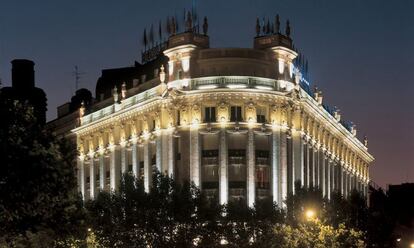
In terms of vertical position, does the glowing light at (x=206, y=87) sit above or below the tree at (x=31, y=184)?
above

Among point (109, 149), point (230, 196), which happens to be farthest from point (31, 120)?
point (109, 149)

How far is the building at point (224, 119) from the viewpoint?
365ft

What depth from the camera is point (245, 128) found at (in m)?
112

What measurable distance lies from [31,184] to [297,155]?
75.5 meters

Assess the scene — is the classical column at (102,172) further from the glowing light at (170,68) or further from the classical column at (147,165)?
the glowing light at (170,68)

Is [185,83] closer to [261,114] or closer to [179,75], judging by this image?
[179,75]

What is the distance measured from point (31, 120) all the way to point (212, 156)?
6470 centimetres

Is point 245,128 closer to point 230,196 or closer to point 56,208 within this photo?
point 230,196

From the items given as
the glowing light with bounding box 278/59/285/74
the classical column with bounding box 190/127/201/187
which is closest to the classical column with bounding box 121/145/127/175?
the classical column with bounding box 190/127/201/187

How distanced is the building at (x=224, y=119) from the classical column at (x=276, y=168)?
0.39 ft

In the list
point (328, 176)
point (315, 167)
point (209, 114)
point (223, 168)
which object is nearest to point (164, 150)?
point (209, 114)

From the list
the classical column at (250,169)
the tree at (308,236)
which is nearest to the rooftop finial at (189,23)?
the classical column at (250,169)

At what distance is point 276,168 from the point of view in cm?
11225

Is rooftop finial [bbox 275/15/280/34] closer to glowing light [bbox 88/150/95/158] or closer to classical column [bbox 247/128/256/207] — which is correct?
classical column [bbox 247/128/256/207]
